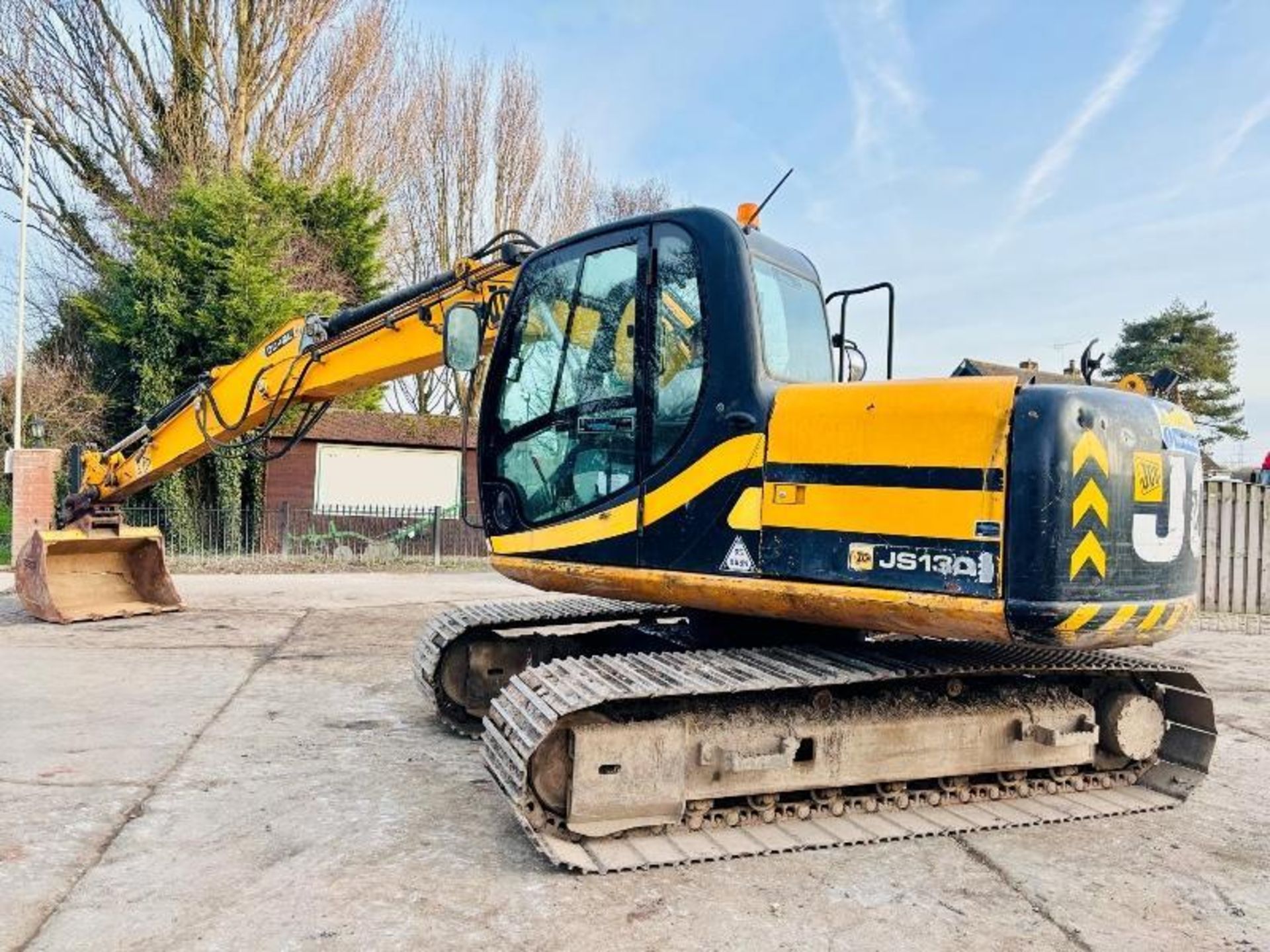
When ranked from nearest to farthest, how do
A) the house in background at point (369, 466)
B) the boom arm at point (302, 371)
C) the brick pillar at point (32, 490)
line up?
the boom arm at point (302, 371)
the brick pillar at point (32, 490)
the house in background at point (369, 466)

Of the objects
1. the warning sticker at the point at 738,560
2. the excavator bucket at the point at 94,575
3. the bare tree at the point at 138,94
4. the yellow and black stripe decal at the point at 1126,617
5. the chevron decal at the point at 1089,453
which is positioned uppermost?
the bare tree at the point at 138,94

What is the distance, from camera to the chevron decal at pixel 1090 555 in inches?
120

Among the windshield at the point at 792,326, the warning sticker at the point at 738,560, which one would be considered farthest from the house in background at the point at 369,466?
the warning sticker at the point at 738,560

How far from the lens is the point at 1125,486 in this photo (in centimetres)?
321

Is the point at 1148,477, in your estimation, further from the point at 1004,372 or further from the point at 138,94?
the point at 138,94

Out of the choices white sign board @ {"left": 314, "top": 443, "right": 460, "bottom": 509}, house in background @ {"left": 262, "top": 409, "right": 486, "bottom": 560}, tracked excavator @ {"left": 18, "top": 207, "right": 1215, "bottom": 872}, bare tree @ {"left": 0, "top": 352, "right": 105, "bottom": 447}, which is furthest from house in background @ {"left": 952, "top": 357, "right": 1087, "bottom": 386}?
bare tree @ {"left": 0, "top": 352, "right": 105, "bottom": 447}

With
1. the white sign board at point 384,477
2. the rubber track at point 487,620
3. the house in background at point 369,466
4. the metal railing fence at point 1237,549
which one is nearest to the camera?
the rubber track at point 487,620

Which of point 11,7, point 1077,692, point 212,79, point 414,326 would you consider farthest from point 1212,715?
point 11,7

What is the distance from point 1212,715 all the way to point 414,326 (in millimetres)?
4598

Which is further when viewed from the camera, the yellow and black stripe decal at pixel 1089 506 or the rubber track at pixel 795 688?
the rubber track at pixel 795 688

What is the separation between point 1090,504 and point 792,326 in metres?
1.50

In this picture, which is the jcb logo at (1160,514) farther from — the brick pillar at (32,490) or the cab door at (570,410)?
the brick pillar at (32,490)

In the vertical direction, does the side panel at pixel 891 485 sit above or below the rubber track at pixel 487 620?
above

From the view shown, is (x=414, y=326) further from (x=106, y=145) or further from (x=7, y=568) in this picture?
(x=106, y=145)
